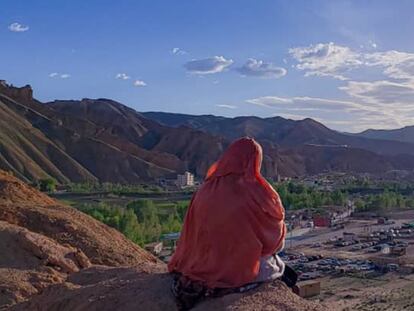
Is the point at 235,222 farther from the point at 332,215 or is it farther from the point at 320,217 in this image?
the point at 332,215

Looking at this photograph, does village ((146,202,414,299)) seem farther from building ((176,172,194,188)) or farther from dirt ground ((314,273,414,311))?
building ((176,172,194,188))

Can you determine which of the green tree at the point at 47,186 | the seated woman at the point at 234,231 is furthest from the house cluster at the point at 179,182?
the seated woman at the point at 234,231

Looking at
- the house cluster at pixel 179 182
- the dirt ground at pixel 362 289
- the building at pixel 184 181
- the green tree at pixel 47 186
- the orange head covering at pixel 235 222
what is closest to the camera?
the orange head covering at pixel 235 222

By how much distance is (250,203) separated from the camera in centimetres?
610

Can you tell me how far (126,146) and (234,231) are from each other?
273ft

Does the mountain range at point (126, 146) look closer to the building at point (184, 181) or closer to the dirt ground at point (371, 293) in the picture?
the building at point (184, 181)

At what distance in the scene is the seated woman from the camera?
20.0ft

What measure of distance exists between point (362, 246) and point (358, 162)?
3191 inches

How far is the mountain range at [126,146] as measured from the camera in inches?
2824

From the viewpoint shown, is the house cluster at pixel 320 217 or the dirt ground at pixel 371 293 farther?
the house cluster at pixel 320 217

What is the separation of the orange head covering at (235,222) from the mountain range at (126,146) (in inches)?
2272

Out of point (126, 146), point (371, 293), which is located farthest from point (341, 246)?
point (126, 146)

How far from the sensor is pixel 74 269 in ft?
32.4

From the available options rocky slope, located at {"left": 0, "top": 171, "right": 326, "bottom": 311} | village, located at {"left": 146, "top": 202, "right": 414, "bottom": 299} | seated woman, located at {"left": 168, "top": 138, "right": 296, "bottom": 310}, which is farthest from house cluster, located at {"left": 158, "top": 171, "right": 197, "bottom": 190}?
seated woman, located at {"left": 168, "top": 138, "right": 296, "bottom": 310}
